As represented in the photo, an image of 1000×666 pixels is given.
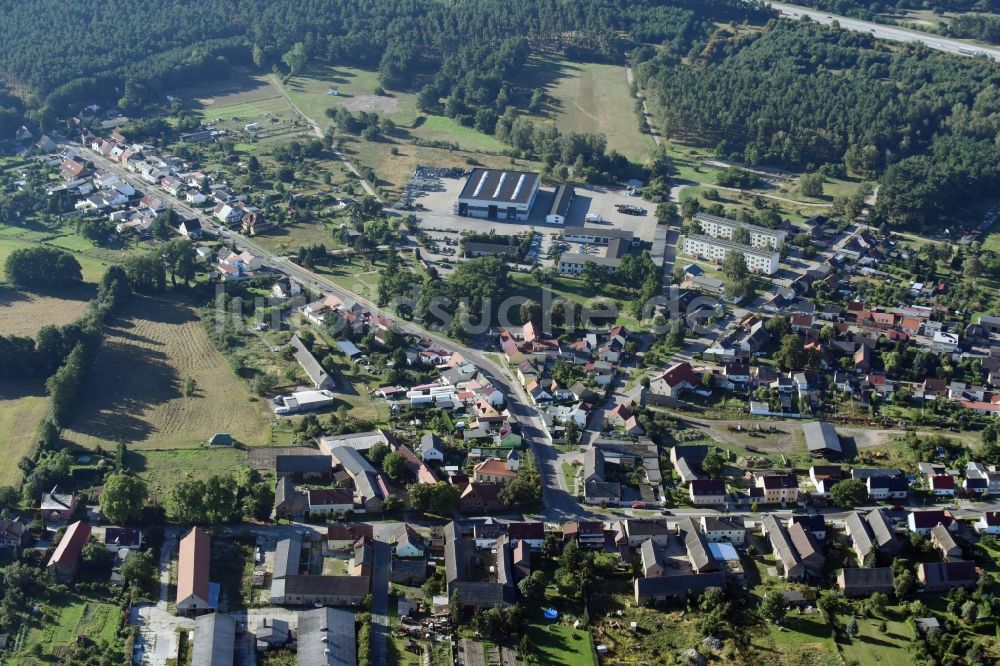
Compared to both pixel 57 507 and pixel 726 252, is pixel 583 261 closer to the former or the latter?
pixel 726 252

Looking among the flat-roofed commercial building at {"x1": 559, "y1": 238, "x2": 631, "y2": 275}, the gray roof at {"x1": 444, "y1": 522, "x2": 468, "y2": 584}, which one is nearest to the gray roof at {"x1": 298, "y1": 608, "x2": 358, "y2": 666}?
the gray roof at {"x1": 444, "y1": 522, "x2": 468, "y2": 584}

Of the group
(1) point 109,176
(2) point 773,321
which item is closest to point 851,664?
(2) point 773,321

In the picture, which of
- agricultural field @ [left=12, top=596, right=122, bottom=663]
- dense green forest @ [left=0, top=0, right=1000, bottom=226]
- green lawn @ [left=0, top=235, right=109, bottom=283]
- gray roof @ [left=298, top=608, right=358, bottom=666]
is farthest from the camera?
dense green forest @ [left=0, top=0, right=1000, bottom=226]

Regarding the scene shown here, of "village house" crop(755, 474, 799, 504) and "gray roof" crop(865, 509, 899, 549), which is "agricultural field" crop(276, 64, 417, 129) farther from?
"gray roof" crop(865, 509, 899, 549)

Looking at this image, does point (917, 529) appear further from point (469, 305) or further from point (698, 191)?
point (698, 191)

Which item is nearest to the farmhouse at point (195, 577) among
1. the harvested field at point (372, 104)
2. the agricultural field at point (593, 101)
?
the agricultural field at point (593, 101)

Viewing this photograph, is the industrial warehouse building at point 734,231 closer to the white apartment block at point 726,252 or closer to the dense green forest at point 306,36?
the white apartment block at point 726,252

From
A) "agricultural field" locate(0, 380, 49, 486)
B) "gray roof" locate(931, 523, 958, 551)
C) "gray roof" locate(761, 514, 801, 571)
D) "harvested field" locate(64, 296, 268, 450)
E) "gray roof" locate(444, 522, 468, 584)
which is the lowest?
"agricultural field" locate(0, 380, 49, 486)
